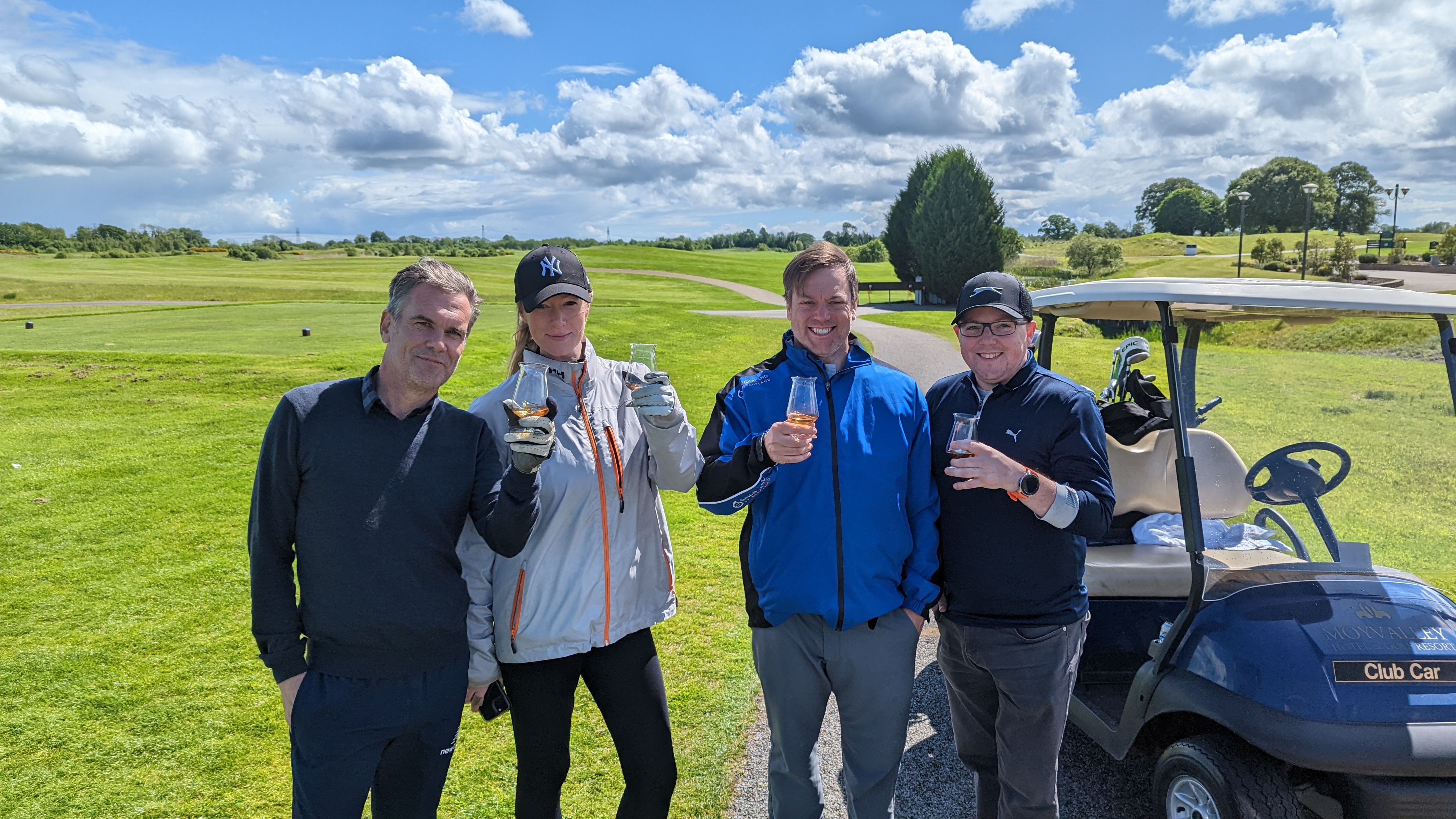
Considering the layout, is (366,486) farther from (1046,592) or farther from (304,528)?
(1046,592)

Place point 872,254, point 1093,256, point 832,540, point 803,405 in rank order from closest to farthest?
point 803,405, point 832,540, point 1093,256, point 872,254

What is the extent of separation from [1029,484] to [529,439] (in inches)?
61.3

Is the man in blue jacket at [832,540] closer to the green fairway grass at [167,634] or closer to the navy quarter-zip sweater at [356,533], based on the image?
the navy quarter-zip sweater at [356,533]

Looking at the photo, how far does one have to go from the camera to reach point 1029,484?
7.93ft

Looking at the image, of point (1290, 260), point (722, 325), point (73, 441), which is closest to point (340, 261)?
point (722, 325)

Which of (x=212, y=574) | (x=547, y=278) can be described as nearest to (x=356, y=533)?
(x=547, y=278)

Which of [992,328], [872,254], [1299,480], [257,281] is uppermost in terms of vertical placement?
[872,254]

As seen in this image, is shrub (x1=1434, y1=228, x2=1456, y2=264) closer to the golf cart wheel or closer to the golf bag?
the golf bag

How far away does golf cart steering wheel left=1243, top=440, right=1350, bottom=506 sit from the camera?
11.2 ft

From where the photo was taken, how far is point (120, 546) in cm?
664

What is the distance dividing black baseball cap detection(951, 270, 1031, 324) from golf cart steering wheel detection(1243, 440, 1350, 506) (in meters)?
1.78

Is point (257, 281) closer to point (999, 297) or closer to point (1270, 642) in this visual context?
point (999, 297)

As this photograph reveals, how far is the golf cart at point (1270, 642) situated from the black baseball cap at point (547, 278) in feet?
7.13

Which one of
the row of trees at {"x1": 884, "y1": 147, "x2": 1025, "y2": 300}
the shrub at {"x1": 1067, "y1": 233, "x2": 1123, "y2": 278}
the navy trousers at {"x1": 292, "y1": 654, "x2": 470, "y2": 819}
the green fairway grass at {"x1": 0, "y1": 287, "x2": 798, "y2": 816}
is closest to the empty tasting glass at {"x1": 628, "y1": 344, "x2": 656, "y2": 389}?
the navy trousers at {"x1": 292, "y1": 654, "x2": 470, "y2": 819}
